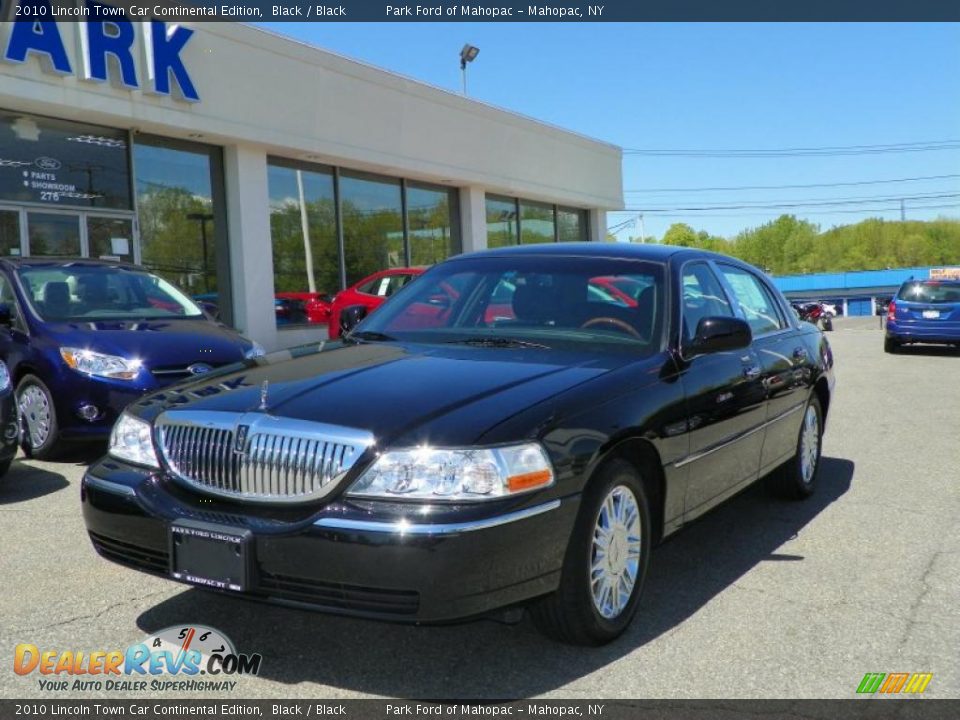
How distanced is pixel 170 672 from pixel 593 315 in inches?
89.5

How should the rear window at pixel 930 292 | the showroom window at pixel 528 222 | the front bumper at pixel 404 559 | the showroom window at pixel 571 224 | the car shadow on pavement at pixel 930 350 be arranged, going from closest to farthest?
the front bumper at pixel 404 559 < the rear window at pixel 930 292 < the car shadow on pavement at pixel 930 350 < the showroom window at pixel 528 222 < the showroom window at pixel 571 224

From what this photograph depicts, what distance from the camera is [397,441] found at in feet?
9.30

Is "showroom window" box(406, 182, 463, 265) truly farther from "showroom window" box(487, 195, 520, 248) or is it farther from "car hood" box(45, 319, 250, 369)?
"car hood" box(45, 319, 250, 369)

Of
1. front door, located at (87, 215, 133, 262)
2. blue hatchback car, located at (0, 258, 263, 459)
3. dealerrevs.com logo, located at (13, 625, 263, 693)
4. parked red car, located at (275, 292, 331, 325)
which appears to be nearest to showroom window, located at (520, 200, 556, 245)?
parked red car, located at (275, 292, 331, 325)

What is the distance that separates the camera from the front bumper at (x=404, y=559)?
2.69 m

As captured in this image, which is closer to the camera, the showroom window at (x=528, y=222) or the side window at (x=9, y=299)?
the side window at (x=9, y=299)

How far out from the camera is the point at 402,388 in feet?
10.6

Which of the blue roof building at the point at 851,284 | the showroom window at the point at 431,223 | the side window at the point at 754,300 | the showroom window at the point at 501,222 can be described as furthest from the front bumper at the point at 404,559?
the blue roof building at the point at 851,284

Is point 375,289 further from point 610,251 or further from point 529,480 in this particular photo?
point 529,480

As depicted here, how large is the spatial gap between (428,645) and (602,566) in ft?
2.33

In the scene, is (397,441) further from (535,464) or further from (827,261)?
(827,261)

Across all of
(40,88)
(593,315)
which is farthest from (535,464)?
(40,88)

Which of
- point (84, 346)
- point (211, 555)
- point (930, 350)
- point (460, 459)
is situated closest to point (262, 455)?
point (211, 555)

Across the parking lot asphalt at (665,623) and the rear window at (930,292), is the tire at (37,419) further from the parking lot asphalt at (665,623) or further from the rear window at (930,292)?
the rear window at (930,292)
